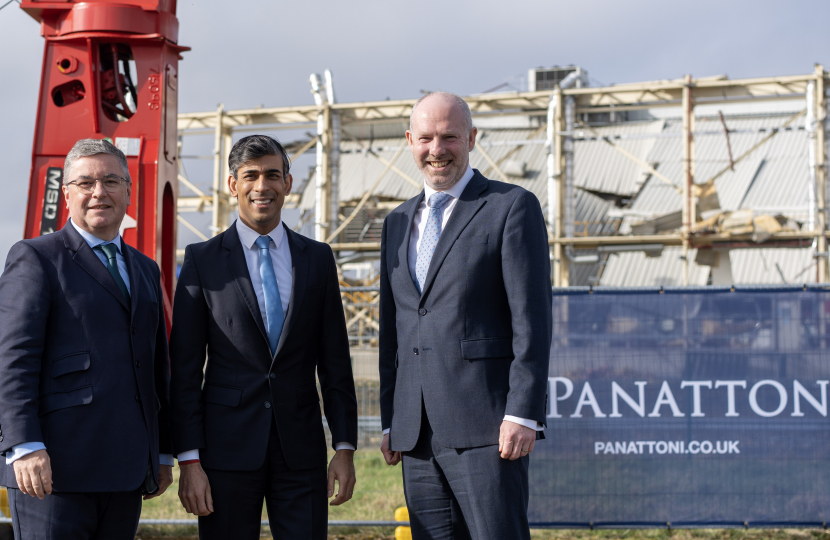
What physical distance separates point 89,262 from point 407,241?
4.42ft

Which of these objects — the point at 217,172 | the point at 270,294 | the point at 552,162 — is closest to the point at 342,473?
the point at 270,294

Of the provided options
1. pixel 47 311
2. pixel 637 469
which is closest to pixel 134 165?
pixel 47 311

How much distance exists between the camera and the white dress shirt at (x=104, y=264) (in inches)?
116

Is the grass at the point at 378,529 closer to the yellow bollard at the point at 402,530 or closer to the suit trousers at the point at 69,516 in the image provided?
the yellow bollard at the point at 402,530

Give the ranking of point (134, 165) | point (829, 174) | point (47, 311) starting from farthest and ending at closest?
1. point (829, 174)
2. point (134, 165)
3. point (47, 311)

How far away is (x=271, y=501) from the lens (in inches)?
139

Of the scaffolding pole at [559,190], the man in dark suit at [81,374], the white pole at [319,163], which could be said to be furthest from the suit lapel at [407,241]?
the white pole at [319,163]

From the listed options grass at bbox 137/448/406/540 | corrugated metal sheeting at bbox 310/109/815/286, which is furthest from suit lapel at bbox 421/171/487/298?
corrugated metal sheeting at bbox 310/109/815/286

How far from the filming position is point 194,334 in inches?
137

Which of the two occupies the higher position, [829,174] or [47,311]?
[829,174]

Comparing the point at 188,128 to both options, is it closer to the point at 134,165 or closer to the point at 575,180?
the point at 575,180

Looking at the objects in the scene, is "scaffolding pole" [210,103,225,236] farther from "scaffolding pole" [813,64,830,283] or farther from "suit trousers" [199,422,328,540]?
"suit trousers" [199,422,328,540]

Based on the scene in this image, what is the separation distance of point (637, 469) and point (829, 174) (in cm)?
2030

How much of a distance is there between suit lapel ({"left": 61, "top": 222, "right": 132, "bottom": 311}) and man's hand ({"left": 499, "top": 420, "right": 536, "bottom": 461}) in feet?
5.43
